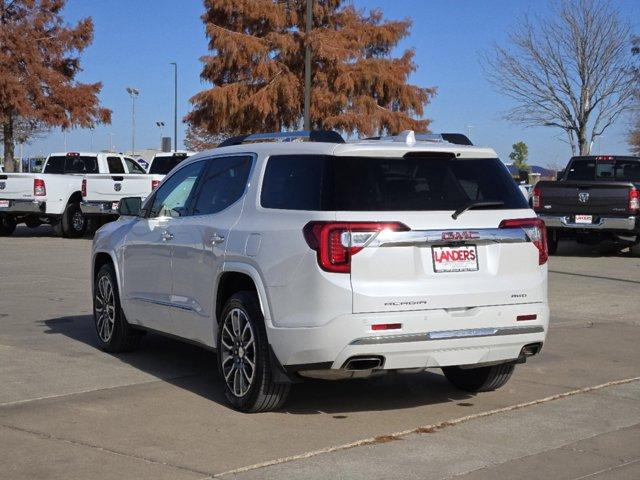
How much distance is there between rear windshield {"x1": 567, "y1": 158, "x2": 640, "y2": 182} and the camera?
21875 mm

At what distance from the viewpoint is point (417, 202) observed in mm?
6684

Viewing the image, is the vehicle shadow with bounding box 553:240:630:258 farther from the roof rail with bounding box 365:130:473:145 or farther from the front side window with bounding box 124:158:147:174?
the roof rail with bounding box 365:130:473:145

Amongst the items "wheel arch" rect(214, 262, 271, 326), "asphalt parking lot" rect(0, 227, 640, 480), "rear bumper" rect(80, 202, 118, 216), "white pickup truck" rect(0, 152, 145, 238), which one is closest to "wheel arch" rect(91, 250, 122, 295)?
"asphalt parking lot" rect(0, 227, 640, 480)

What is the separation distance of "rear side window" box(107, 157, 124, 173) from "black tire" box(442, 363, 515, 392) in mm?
20537

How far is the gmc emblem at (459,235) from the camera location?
6.58 metres

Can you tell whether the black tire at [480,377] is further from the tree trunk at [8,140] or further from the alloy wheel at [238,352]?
the tree trunk at [8,140]

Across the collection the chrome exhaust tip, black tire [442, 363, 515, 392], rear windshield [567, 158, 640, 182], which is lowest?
black tire [442, 363, 515, 392]

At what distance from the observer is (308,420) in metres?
6.86

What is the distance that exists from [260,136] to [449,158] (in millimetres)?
1649

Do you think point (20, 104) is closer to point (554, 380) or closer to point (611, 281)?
point (611, 281)

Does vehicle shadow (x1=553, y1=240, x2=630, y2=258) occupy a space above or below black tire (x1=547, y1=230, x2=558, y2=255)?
below

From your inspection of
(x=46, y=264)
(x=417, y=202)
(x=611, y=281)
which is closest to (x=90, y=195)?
(x=46, y=264)

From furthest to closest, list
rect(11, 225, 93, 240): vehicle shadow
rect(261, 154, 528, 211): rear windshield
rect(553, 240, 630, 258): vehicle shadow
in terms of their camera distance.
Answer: rect(11, 225, 93, 240): vehicle shadow < rect(553, 240, 630, 258): vehicle shadow < rect(261, 154, 528, 211): rear windshield

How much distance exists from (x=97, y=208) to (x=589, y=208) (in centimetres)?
1126
